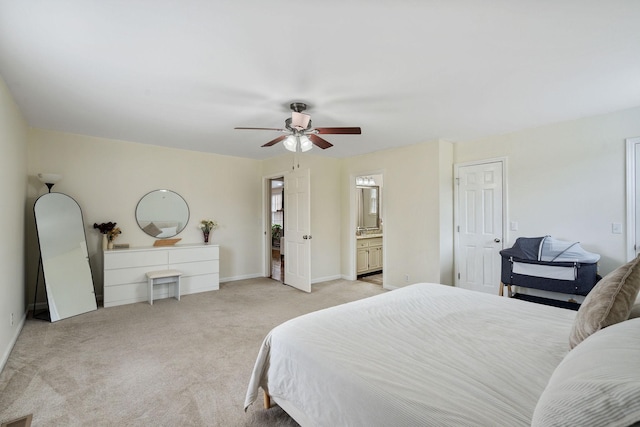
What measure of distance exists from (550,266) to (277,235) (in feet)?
20.8

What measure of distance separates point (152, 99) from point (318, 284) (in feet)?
12.6

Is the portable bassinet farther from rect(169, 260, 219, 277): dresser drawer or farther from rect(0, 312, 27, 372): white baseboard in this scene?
rect(0, 312, 27, 372): white baseboard

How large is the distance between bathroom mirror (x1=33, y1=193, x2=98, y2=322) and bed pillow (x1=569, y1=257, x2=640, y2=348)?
4.93m

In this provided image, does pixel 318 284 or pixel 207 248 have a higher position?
pixel 207 248

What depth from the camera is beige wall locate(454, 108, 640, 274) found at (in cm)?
326

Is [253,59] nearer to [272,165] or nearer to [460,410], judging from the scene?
[460,410]

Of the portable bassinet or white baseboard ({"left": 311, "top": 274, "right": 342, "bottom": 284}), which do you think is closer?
the portable bassinet

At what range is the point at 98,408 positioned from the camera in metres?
1.99

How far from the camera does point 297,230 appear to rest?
17.3 feet

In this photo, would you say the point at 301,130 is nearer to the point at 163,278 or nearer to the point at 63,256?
the point at 163,278

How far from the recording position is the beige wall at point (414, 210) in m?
4.43

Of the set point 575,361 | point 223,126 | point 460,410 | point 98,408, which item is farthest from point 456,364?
point 223,126

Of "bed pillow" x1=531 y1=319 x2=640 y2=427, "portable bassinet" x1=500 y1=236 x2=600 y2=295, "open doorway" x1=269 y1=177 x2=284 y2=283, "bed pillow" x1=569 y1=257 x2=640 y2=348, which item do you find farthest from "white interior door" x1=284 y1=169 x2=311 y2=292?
"bed pillow" x1=531 y1=319 x2=640 y2=427

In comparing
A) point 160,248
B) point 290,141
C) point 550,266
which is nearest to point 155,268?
point 160,248
